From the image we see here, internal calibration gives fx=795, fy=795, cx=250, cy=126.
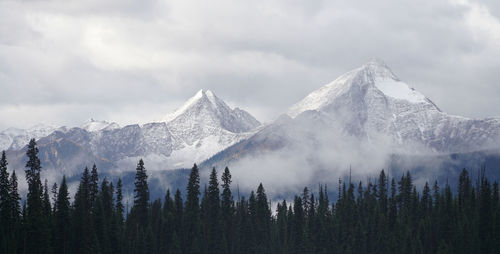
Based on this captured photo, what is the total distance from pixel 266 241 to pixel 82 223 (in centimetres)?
6076

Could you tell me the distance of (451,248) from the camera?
18062 centimetres

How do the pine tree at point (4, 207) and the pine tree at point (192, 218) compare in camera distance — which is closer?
the pine tree at point (4, 207)

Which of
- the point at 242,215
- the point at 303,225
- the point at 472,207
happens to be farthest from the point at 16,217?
the point at 472,207

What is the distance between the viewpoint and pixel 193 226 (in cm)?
17525

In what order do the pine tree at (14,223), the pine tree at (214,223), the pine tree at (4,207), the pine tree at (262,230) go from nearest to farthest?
the pine tree at (14,223) → the pine tree at (4,207) → the pine tree at (214,223) → the pine tree at (262,230)

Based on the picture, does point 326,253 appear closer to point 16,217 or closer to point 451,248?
point 451,248

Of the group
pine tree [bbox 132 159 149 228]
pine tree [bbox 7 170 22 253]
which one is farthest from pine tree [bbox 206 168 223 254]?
pine tree [bbox 7 170 22 253]

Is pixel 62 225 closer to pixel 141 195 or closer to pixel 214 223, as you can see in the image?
pixel 141 195

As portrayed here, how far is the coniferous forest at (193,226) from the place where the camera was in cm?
14138

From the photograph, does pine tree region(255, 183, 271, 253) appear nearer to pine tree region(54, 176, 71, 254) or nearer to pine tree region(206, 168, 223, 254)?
pine tree region(206, 168, 223, 254)

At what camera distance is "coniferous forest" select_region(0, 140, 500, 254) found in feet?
464

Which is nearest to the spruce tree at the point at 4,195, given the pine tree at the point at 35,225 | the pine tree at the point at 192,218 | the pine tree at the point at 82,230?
the pine tree at the point at 35,225

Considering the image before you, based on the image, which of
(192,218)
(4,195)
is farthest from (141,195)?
(4,195)

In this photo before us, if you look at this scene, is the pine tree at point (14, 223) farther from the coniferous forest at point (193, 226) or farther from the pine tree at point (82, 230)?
the pine tree at point (82, 230)
